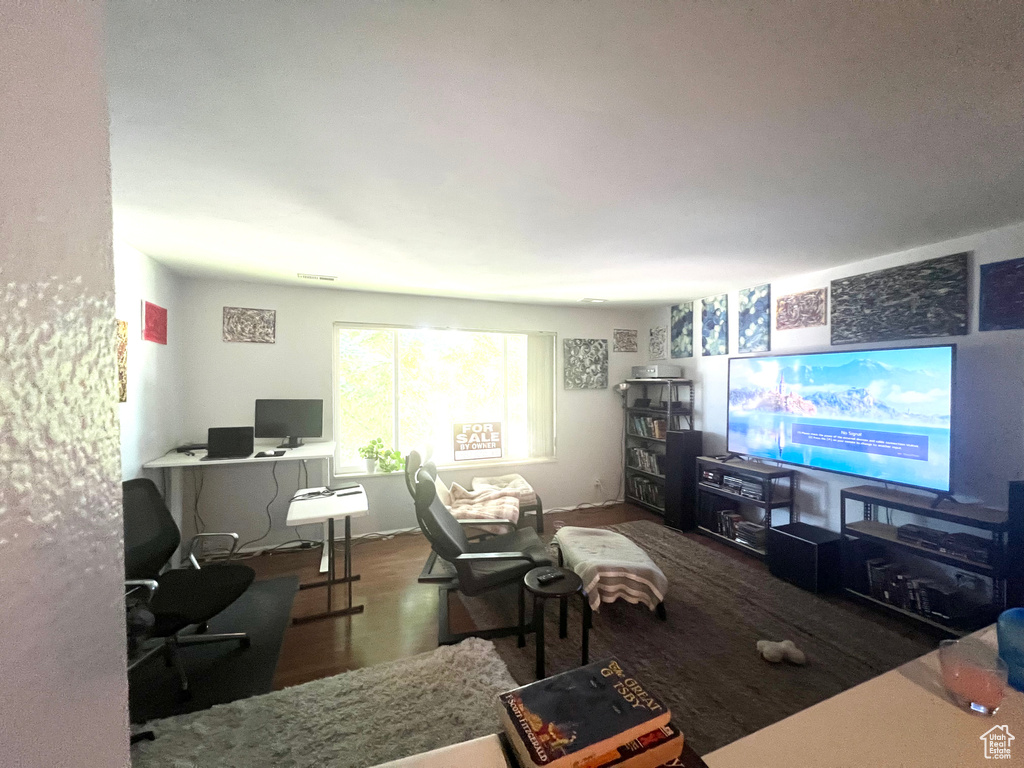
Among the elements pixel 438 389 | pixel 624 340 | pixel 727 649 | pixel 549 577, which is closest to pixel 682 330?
pixel 624 340

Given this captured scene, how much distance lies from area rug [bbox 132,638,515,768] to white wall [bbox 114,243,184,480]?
1661 mm

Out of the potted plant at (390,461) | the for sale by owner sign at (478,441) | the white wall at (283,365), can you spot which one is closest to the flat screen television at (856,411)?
the white wall at (283,365)

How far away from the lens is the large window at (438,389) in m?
4.20

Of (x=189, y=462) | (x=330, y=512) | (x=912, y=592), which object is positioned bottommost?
(x=912, y=592)

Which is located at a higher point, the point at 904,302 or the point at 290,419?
the point at 904,302

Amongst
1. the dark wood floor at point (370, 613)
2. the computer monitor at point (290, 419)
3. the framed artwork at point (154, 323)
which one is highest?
the framed artwork at point (154, 323)

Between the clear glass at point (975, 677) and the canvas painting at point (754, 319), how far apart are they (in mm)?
3258

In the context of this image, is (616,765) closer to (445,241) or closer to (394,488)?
(445,241)

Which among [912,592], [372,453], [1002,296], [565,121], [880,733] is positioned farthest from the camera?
[372,453]

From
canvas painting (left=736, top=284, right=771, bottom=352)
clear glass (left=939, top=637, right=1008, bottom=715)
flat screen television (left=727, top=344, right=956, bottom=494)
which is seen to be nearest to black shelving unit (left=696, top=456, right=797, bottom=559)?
flat screen television (left=727, top=344, right=956, bottom=494)

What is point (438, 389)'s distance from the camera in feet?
14.9

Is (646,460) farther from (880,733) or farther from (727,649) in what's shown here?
(880,733)

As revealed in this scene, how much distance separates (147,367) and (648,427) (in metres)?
4.57

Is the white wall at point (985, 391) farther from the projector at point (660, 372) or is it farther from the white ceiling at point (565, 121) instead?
the projector at point (660, 372)
